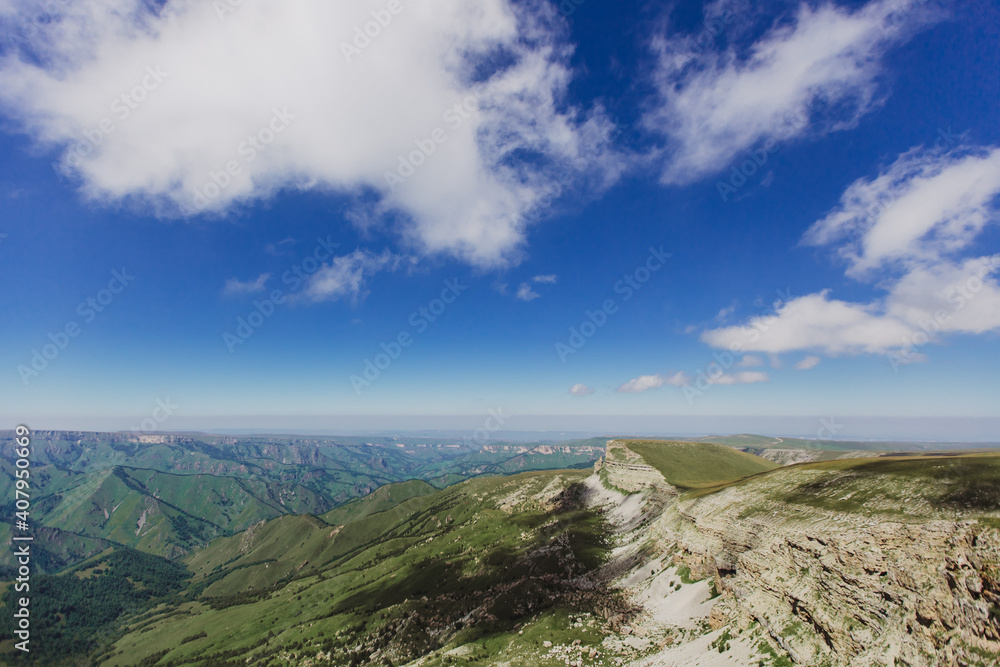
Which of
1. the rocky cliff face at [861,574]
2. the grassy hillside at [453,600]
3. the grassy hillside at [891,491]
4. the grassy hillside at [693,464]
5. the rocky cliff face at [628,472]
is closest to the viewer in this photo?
the rocky cliff face at [861,574]

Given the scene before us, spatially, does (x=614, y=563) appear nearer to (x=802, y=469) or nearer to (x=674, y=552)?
(x=674, y=552)

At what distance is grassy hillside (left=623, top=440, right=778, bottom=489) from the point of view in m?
153

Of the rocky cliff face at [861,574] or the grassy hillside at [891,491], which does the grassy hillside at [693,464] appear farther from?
the rocky cliff face at [861,574]

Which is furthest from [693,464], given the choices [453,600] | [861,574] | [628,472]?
[861,574]

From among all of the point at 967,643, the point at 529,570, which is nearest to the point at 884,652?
the point at 967,643

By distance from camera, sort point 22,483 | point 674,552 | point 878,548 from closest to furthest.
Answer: point 878,548 → point 22,483 → point 674,552

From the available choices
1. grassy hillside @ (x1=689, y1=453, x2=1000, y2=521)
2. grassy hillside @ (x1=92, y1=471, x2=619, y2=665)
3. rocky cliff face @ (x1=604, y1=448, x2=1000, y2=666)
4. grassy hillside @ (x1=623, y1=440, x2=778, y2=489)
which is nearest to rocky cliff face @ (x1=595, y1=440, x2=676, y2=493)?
grassy hillside @ (x1=623, y1=440, x2=778, y2=489)

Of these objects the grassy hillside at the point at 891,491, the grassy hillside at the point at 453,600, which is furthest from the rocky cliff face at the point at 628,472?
the grassy hillside at the point at 891,491

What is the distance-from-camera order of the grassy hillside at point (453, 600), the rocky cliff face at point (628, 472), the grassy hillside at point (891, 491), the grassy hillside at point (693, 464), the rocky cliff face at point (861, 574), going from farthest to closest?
the grassy hillside at point (693, 464) → the rocky cliff face at point (628, 472) → the grassy hillside at point (453, 600) → the grassy hillside at point (891, 491) → the rocky cliff face at point (861, 574)

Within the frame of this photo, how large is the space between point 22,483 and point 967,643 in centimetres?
11439

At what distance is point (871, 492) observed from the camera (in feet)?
169

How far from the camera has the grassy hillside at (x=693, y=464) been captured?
502ft

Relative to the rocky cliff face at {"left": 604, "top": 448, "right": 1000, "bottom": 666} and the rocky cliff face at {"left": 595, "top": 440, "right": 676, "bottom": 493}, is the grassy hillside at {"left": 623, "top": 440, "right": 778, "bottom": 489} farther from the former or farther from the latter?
the rocky cliff face at {"left": 604, "top": 448, "right": 1000, "bottom": 666}

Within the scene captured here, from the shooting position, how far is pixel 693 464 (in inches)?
6752
